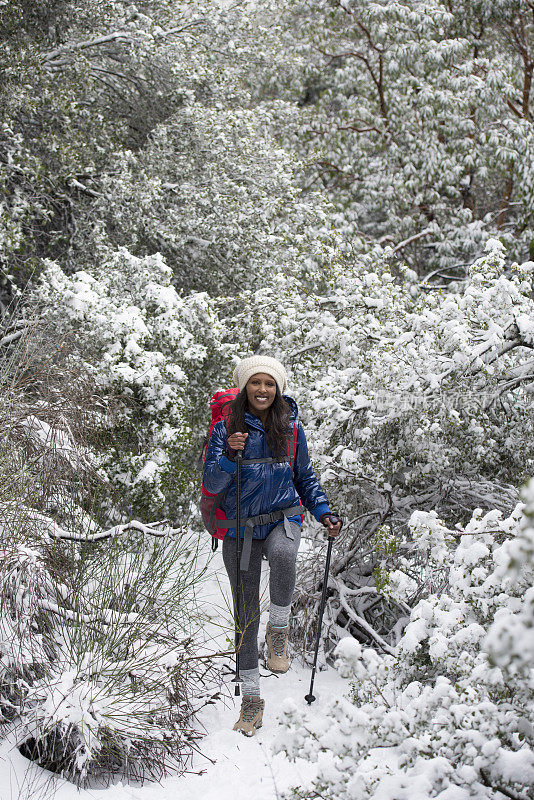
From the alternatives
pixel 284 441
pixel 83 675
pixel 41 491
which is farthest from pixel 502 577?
pixel 41 491

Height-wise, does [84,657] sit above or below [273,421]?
below

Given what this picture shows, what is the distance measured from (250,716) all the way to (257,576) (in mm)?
619

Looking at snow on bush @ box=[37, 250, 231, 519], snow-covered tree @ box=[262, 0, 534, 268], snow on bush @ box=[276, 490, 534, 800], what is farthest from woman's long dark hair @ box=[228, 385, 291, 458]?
snow-covered tree @ box=[262, 0, 534, 268]

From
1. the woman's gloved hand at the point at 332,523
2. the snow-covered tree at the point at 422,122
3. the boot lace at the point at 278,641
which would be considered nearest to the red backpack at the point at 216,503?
the woman's gloved hand at the point at 332,523

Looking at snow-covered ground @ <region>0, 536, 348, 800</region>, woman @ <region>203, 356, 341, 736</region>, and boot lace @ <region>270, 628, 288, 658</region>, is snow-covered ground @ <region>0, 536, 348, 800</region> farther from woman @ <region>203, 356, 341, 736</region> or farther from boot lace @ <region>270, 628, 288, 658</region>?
boot lace @ <region>270, 628, 288, 658</region>

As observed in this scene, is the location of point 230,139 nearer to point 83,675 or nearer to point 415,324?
point 415,324

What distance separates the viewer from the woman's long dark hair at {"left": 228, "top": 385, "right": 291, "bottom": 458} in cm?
347

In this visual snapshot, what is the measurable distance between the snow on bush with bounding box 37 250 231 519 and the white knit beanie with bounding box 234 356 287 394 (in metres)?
2.02

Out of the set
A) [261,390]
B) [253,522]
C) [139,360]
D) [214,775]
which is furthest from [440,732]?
[139,360]

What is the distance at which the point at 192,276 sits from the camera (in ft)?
30.1

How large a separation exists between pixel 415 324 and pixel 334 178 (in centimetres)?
881

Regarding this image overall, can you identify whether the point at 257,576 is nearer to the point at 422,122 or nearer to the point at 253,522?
the point at 253,522

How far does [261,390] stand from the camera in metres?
3.46

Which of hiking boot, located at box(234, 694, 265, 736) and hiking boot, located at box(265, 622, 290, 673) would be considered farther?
hiking boot, located at box(265, 622, 290, 673)
